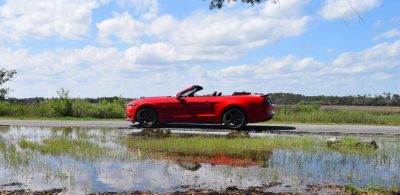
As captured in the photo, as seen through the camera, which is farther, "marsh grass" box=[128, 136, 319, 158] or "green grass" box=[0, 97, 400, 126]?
"green grass" box=[0, 97, 400, 126]

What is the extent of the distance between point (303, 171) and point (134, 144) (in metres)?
5.23

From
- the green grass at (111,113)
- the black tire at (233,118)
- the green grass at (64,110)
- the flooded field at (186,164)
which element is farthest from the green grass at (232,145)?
the green grass at (64,110)

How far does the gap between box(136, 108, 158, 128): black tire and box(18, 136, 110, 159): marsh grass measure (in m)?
4.47

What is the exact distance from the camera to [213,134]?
51.8 feet

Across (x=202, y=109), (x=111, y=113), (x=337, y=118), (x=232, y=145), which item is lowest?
(x=232, y=145)

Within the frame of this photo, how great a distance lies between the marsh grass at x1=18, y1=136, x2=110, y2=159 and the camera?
36.7 feet

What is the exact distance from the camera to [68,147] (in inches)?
476

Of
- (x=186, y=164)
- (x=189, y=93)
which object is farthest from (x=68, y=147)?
(x=189, y=93)

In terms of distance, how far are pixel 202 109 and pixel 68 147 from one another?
6.56 m

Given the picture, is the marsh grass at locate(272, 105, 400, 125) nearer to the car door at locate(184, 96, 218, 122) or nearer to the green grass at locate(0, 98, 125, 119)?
the car door at locate(184, 96, 218, 122)

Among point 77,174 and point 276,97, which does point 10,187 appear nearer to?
point 77,174

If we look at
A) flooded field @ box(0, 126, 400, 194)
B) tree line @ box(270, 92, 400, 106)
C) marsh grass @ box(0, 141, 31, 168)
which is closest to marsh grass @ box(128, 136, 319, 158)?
flooded field @ box(0, 126, 400, 194)

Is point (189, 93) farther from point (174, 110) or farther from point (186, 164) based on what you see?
point (186, 164)

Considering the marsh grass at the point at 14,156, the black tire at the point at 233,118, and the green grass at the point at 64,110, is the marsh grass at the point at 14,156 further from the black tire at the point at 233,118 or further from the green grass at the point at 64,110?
the green grass at the point at 64,110
